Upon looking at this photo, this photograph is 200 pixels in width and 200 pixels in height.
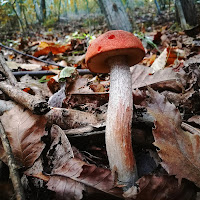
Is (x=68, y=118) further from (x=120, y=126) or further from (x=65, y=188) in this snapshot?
(x=65, y=188)

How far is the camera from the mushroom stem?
4.43 ft

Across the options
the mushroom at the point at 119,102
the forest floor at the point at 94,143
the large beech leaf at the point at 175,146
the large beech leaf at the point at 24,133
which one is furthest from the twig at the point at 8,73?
the large beech leaf at the point at 175,146

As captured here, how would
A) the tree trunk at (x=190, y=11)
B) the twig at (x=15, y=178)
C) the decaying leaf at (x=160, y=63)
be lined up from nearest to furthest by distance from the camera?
the twig at (x=15, y=178) < the decaying leaf at (x=160, y=63) < the tree trunk at (x=190, y=11)

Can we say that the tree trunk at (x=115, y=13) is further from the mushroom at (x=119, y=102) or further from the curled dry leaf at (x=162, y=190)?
the curled dry leaf at (x=162, y=190)

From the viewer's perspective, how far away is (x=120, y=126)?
1.46 meters

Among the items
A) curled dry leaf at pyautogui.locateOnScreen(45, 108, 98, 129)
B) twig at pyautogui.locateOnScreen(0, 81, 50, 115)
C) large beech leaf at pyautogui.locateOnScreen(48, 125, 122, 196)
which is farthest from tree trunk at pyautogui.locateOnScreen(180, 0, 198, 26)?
large beech leaf at pyautogui.locateOnScreen(48, 125, 122, 196)

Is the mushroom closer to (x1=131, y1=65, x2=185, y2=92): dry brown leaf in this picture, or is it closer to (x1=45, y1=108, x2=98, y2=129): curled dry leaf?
(x1=45, y1=108, x2=98, y2=129): curled dry leaf

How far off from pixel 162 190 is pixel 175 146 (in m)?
0.31

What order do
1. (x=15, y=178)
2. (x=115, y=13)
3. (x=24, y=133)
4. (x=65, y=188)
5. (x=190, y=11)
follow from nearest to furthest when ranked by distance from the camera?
(x=15, y=178)
(x=65, y=188)
(x=24, y=133)
(x=115, y=13)
(x=190, y=11)

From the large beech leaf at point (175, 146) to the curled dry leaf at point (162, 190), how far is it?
0.05 meters

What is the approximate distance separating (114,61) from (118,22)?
4090 mm

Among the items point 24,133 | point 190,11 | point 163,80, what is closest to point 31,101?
point 24,133

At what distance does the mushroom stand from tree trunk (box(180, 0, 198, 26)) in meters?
6.15

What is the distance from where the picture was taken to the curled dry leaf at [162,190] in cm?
105
